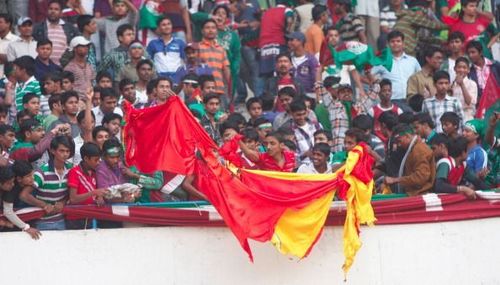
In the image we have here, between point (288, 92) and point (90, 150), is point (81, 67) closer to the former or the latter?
point (288, 92)

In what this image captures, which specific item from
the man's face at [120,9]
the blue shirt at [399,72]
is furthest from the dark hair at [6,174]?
the blue shirt at [399,72]

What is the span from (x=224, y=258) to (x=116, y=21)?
6.69 meters

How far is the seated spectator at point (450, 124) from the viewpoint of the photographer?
18672mm

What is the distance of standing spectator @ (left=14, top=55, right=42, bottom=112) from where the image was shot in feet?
63.4

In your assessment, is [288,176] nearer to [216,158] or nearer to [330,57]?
[216,158]

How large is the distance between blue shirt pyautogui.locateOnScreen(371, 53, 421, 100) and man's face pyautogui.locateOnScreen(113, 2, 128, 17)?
3484mm

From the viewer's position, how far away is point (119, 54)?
68.8 ft

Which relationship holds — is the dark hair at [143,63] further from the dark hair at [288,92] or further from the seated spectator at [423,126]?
the seated spectator at [423,126]

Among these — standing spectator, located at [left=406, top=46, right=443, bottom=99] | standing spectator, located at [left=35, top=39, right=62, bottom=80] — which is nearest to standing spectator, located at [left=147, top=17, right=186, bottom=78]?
standing spectator, located at [left=35, top=39, right=62, bottom=80]

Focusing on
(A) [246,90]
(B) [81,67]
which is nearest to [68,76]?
(B) [81,67]

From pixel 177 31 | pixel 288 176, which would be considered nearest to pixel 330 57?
pixel 177 31

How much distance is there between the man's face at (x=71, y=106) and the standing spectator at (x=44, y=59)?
7.13 ft

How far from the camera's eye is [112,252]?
1616 cm

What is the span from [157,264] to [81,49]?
5.18 m
